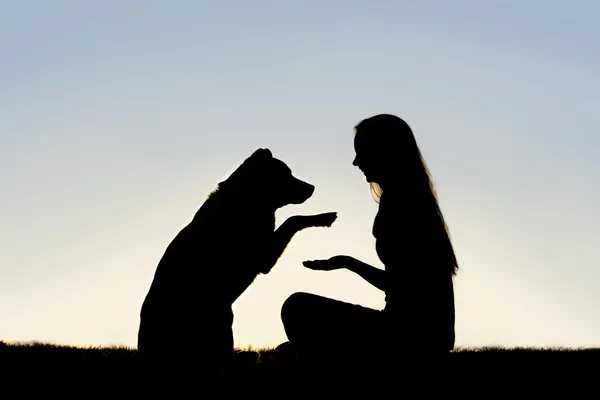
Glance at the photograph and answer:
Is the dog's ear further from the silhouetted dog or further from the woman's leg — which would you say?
the woman's leg

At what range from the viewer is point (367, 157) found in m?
4.04

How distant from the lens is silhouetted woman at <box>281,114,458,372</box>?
3.61 m

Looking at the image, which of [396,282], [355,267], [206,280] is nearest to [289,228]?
[206,280]

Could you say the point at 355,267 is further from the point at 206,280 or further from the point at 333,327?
the point at 206,280

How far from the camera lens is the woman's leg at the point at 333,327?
11.9 feet

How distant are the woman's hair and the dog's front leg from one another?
2.14 meters

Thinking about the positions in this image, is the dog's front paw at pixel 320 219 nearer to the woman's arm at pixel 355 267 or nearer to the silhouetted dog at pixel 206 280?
the silhouetted dog at pixel 206 280

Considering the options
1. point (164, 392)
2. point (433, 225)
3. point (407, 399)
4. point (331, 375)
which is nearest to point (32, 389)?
point (164, 392)

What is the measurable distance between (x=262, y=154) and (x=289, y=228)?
0.87 metres

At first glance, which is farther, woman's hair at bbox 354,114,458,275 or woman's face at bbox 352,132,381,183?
woman's face at bbox 352,132,381,183

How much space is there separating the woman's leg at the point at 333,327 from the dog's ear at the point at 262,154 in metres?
3.08

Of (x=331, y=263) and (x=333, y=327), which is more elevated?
(x=331, y=263)

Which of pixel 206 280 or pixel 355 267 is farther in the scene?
pixel 206 280

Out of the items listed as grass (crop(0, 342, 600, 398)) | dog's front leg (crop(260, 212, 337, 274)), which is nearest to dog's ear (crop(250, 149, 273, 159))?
dog's front leg (crop(260, 212, 337, 274))
